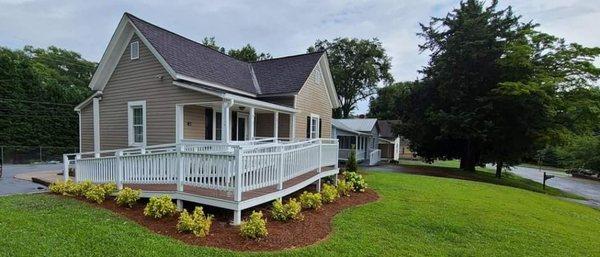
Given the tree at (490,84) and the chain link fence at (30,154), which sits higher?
the tree at (490,84)

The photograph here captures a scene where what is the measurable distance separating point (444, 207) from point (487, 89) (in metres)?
18.6

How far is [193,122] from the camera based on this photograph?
11.6 meters

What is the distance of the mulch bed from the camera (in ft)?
16.7

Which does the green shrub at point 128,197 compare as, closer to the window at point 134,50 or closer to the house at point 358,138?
the window at point 134,50

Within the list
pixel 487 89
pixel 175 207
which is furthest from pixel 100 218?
pixel 487 89

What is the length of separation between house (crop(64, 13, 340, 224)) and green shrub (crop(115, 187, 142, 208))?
0.97 ft

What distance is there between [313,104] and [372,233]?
35.3 ft

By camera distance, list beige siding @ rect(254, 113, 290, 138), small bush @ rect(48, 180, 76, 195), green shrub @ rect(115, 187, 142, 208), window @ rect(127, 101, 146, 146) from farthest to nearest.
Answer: beige siding @ rect(254, 113, 290, 138) → window @ rect(127, 101, 146, 146) → small bush @ rect(48, 180, 76, 195) → green shrub @ rect(115, 187, 142, 208)

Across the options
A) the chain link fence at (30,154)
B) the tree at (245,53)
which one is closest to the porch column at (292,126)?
the chain link fence at (30,154)

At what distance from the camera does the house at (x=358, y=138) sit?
29.0 m

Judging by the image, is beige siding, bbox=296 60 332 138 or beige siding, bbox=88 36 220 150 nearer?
beige siding, bbox=88 36 220 150

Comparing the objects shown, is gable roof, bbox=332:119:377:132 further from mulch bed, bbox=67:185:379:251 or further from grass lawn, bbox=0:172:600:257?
mulch bed, bbox=67:185:379:251

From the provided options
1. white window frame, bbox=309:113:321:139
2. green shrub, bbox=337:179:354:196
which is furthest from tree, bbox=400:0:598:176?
green shrub, bbox=337:179:354:196

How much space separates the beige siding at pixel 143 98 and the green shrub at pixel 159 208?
5.08 m
